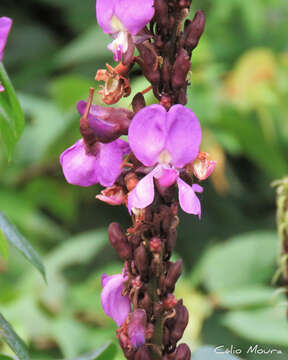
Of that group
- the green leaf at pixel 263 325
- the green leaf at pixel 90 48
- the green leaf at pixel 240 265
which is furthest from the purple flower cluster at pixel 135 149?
the green leaf at pixel 90 48

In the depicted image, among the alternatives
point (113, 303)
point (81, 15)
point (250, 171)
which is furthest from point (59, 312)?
point (81, 15)

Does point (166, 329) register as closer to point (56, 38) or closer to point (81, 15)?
point (81, 15)

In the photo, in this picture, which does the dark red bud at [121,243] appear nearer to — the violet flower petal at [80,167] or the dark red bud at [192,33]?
the violet flower petal at [80,167]

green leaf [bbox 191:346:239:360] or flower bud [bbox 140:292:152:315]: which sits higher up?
green leaf [bbox 191:346:239:360]

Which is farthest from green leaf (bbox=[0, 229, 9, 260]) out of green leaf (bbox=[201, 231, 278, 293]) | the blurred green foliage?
green leaf (bbox=[201, 231, 278, 293])

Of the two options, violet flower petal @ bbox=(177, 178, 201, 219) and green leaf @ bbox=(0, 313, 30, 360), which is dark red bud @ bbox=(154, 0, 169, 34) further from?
green leaf @ bbox=(0, 313, 30, 360)
